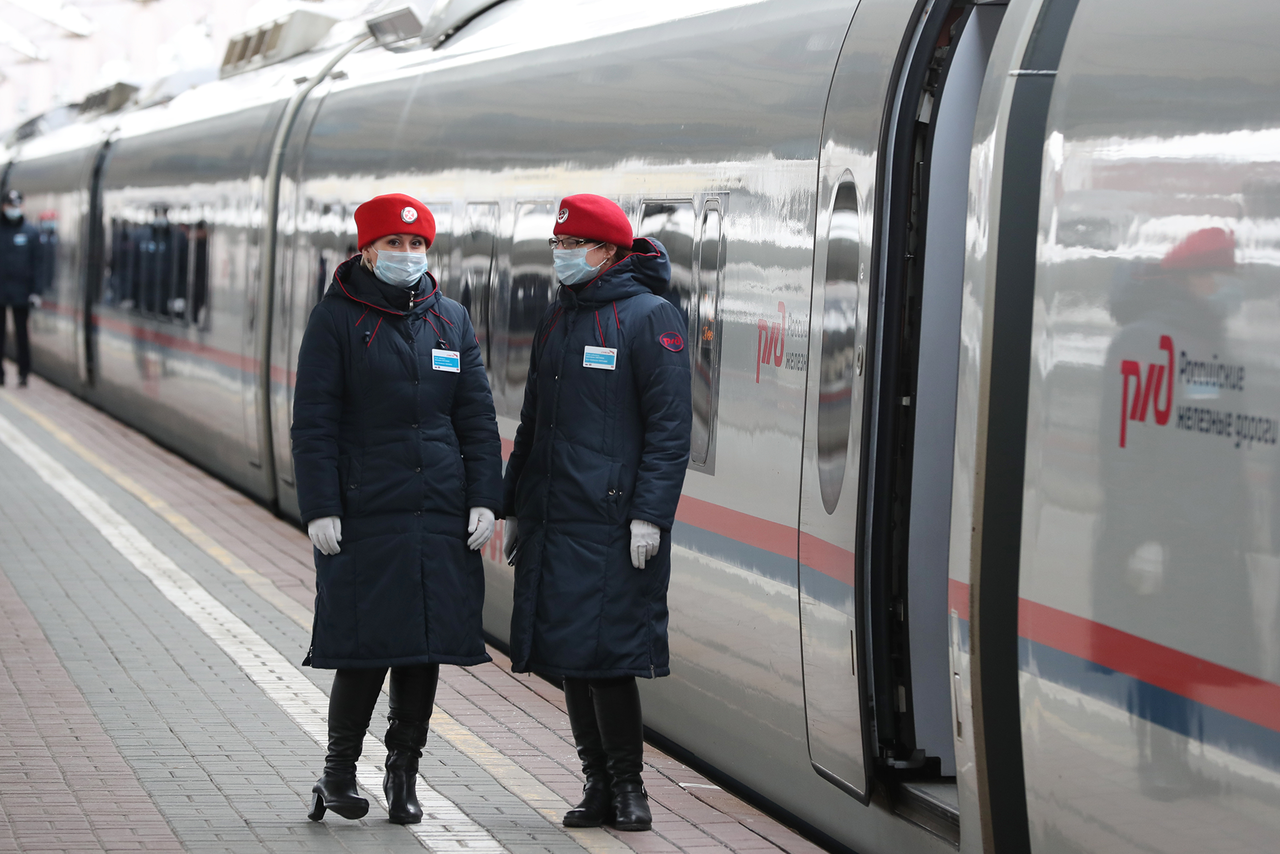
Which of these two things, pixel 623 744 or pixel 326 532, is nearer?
pixel 326 532

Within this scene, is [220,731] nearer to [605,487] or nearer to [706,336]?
[605,487]

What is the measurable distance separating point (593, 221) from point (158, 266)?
12091 mm

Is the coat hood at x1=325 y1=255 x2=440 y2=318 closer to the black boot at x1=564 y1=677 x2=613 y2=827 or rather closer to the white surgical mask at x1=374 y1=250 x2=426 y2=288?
the white surgical mask at x1=374 y1=250 x2=426 y2=288

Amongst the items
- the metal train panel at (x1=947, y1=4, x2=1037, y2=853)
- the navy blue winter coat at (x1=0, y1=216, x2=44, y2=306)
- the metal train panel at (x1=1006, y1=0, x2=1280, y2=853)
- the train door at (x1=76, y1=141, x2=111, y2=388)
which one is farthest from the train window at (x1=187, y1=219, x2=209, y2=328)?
the metal train panel at (x1=1006, y1=0, x2=1280, y2=853)

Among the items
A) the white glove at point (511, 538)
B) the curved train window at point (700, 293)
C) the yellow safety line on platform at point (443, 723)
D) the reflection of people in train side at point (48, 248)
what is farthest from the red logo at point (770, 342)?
the reflection of people in train side at point (48, 248)

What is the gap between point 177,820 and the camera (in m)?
5.01

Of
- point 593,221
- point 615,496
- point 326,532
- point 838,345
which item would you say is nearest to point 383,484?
point 326,532

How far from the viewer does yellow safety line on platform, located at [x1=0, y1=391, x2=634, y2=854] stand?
5.05 meters

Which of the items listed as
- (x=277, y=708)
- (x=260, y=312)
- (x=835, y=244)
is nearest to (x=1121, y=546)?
(x=835, y=244)

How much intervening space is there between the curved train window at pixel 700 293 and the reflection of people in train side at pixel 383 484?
35.1 inches

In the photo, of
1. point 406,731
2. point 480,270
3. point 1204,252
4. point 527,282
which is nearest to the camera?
point 1204,252

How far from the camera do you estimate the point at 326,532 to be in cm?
476

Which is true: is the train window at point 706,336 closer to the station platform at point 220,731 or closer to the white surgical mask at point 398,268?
the white surgical mask at point 398,268

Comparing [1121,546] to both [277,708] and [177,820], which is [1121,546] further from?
[277,708]
